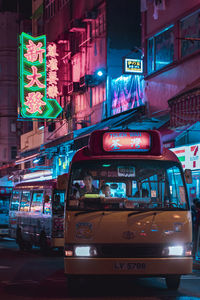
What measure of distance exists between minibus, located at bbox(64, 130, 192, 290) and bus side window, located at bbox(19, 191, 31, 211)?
11.8 m

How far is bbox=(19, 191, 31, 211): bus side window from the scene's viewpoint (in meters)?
23.6

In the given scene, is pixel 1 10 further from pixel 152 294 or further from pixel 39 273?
pixel 152 294

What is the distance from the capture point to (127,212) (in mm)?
11297

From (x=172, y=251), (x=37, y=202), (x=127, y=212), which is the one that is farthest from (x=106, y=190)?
(x=37, y=202)

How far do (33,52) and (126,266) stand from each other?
1023 inches

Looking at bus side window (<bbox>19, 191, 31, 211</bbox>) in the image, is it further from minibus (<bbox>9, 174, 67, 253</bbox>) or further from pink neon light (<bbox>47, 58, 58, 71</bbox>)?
pink neon light (<bbox>47, 58, 58, 71</bbox>)

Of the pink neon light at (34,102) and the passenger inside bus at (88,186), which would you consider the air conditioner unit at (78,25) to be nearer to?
the pink neon light at (34,102)

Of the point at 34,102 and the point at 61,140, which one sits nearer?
the point at 61,140

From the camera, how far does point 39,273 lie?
1520 centimetres

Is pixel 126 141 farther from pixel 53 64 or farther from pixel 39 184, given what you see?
pixel 53 64

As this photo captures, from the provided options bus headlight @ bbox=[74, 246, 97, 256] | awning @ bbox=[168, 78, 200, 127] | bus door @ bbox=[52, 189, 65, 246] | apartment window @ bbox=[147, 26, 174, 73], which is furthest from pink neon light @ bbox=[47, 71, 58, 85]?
bus headlight @ bbox=[74, 246, 97, 256]

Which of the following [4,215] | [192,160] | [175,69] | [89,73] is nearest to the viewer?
[192,160]

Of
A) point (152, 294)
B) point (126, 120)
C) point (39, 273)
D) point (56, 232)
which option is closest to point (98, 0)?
point (126, 120)

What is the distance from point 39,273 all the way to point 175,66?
11.7m
